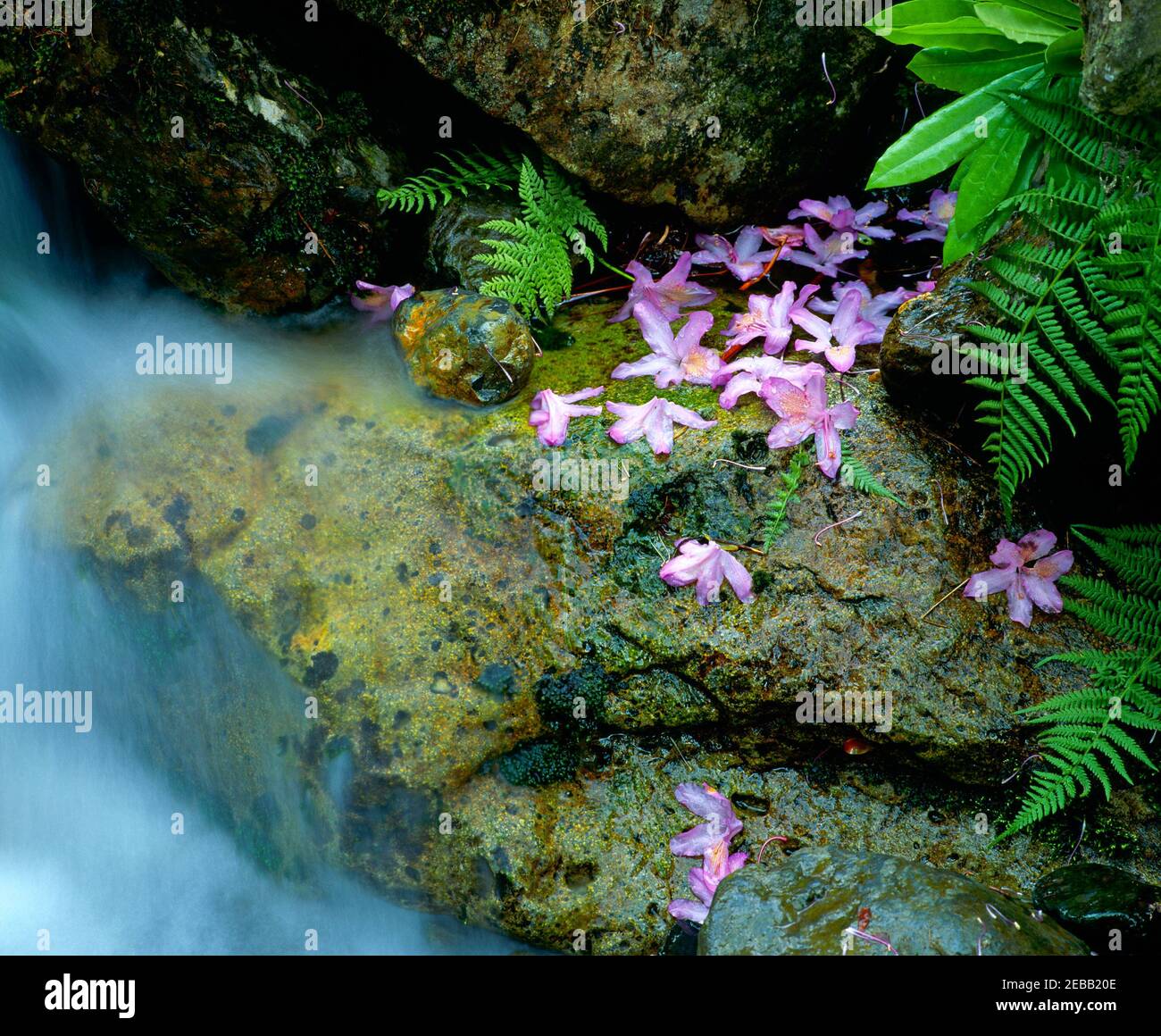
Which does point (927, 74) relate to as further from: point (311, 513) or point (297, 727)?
point (297, 727)

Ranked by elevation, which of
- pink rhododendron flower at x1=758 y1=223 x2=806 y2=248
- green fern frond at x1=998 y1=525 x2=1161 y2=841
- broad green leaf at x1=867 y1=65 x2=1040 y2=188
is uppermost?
broad green leaf at x1=867 y1=65 x2=1040 y2=188

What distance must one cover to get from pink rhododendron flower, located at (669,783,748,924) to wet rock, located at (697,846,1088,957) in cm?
29

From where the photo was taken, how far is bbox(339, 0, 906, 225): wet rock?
12.2 feet

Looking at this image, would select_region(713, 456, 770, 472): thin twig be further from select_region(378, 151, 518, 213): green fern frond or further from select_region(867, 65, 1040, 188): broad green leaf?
select_region(378, 151, 518, 213): green fern frond

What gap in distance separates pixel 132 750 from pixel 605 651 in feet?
6.13

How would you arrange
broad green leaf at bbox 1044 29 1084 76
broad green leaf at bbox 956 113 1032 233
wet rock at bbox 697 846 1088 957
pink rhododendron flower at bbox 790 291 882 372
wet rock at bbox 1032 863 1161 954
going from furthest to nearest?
pink rhododendron flower at bbox 790 291 882 372 < broad green leaf at bbox 956 113 1032 233 < broad green leaf at bbox 1044 29 1084 76 < wet rock at bbox 1032 863 1161 954 < wet rock at bbox 697 846 1088 957

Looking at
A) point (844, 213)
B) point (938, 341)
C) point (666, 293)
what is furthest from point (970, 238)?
point (666, 293)

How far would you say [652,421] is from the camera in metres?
3.40

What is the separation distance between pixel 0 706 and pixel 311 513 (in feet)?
4.77

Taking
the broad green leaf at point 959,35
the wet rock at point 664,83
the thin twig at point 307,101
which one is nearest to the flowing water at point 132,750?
the thin twig at point 307,101

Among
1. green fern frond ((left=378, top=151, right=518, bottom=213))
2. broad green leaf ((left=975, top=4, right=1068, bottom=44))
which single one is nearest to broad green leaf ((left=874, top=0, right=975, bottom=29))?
broad green leaf ((left=975, top=4, right=1068, bottom=44))

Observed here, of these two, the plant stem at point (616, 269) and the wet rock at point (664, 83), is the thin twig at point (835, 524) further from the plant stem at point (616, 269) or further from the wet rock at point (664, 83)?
the wet rock at point (664, 83)

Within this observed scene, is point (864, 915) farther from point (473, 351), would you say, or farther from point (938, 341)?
point (473, 351)

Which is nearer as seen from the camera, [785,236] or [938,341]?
[938,341]
